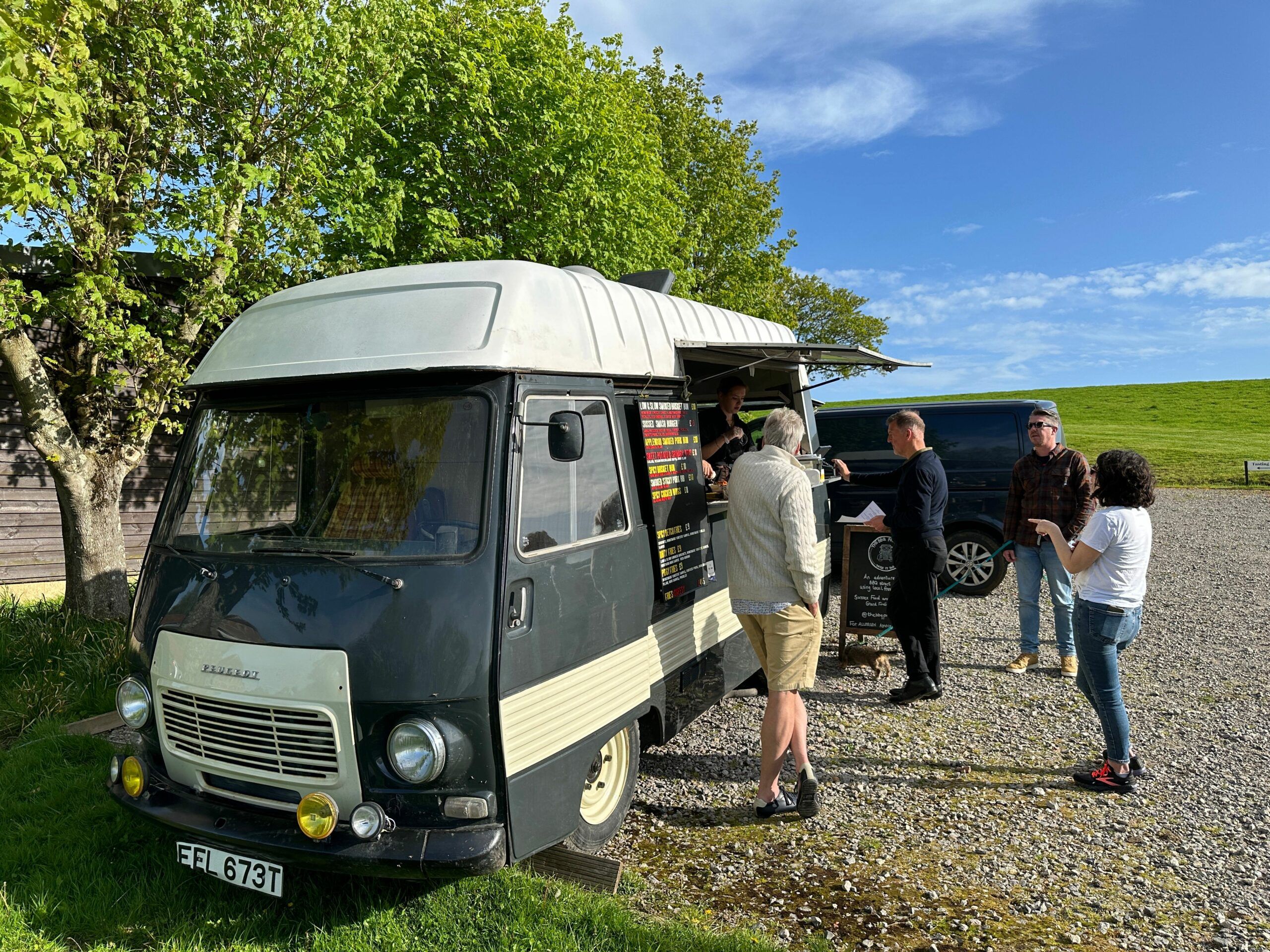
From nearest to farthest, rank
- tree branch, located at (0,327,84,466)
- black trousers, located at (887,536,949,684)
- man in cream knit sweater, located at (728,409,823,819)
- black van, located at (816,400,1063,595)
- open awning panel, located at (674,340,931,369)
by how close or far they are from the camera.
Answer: man in cream knit sweater, located at (728,409,823,819)
open awning panel, located at (674,340,931,369)
black trousers, located at (887,536,949,684)
tree branch, located at (0,327,84,466)
black van, located at (816,400,1063,595)

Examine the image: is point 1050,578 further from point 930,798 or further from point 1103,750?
point 930,798

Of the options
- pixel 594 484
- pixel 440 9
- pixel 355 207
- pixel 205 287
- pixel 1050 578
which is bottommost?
pixel 1050 578

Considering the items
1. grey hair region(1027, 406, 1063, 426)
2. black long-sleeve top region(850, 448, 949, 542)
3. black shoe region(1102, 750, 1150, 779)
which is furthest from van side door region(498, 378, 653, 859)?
grey hair region(1027, 406, 1063, 426)

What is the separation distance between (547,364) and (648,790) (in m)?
2.67

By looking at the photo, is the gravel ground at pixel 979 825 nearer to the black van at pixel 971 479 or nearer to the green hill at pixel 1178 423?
the black van at pixel 971 479

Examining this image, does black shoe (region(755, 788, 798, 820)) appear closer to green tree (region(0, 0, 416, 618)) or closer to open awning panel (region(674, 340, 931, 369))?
open awning panel (region(674, 340, 931, 369))

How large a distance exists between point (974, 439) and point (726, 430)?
4.76 metres

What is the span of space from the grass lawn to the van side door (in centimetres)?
40

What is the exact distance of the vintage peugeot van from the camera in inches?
124

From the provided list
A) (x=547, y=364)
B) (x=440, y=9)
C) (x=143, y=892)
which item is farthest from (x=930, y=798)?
(x=440, y=9)

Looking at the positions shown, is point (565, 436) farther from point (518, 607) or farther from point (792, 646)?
point (792, 646)

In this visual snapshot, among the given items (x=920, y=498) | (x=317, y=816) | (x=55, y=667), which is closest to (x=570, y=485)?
(x=317, y=816)

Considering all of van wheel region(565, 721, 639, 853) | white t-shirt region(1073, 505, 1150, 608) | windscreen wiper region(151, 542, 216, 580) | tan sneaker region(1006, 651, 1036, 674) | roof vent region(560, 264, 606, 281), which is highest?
roof vent region(560, 264, 606, 281)

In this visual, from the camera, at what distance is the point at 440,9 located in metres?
15.0
